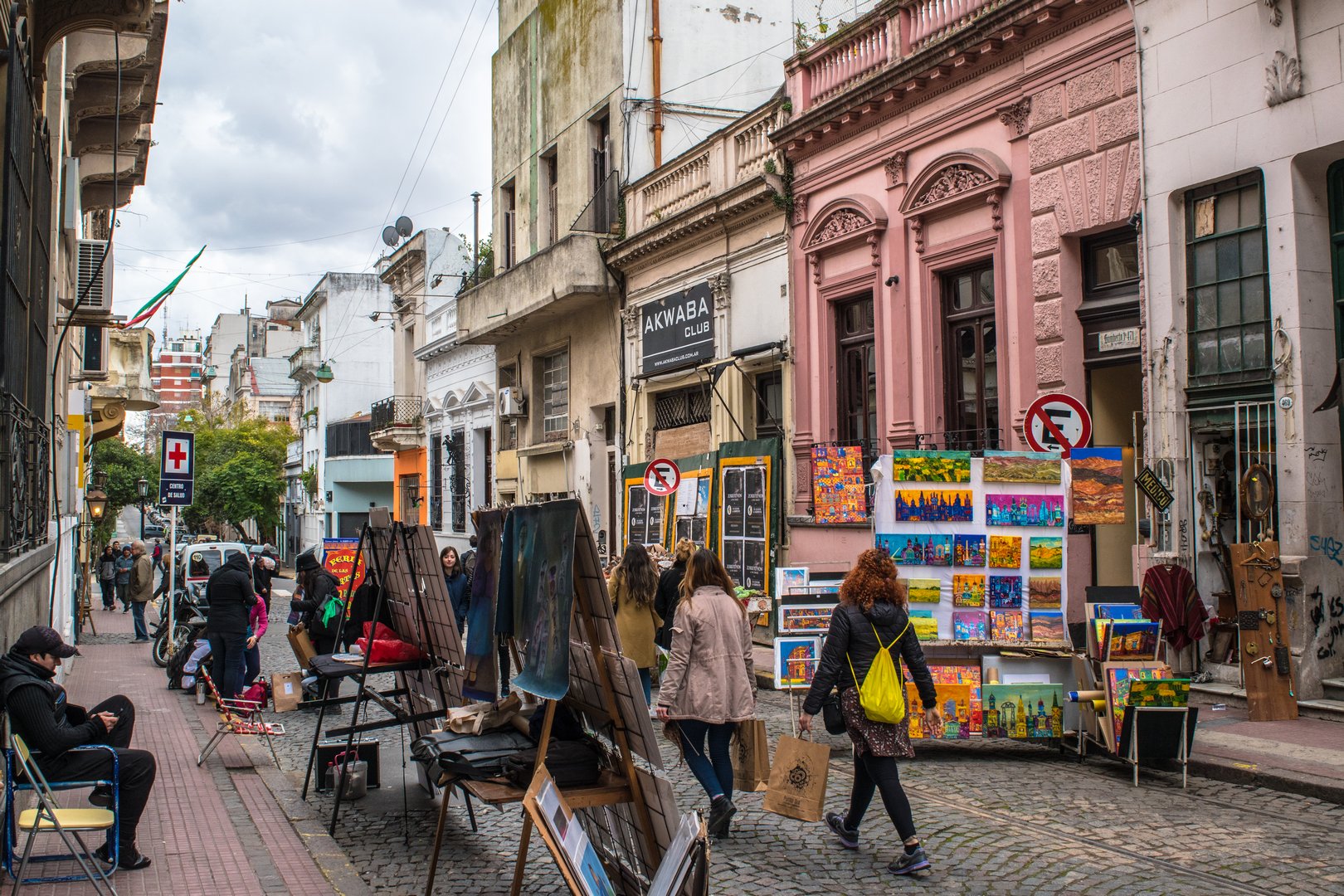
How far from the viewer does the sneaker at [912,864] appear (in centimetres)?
653

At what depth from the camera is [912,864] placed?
21.5 ft

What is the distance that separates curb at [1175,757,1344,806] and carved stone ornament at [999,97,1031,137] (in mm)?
8006

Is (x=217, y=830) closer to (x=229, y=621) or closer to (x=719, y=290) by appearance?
(x=229, y=621)

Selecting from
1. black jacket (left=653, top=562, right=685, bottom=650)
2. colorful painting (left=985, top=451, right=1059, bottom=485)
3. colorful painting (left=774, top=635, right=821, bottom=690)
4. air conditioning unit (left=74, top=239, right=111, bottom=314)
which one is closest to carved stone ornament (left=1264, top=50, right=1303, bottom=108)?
colorful painting (left=985, top=451, right=1059, bottom=485)

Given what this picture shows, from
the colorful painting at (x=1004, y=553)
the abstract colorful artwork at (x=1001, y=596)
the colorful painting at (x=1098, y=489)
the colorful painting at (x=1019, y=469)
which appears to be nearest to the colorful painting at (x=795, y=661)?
the abstract colorful artwork at (x=1001, y=596)

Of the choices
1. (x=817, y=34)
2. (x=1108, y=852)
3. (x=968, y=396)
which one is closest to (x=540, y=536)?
(x=1108, y=852)

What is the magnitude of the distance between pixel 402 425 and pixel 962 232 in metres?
26.2

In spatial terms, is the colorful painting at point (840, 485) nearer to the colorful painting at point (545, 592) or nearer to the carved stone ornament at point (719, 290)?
the carved stone ornament at point (719, 290)

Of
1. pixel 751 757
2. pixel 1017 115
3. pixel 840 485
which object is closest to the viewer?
pixel 751 757

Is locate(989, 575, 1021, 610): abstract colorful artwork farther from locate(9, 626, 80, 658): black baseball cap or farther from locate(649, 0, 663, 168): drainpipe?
locate(649, 0, 663, 168): drainpipe

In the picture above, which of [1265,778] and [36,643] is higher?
[36,643]

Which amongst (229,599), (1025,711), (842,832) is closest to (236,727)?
(229,599)

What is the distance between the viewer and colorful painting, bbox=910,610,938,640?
32.7ft

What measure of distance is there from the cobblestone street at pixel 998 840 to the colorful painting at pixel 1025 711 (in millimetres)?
266
